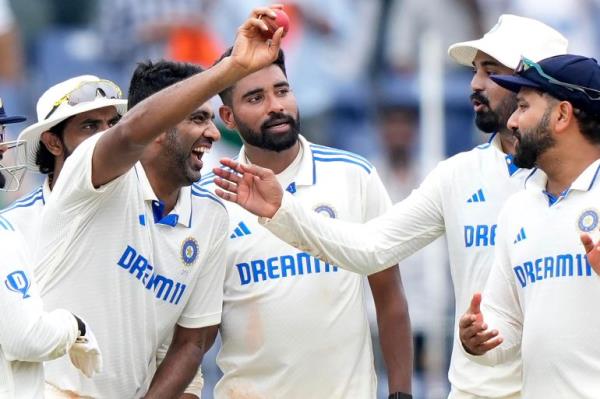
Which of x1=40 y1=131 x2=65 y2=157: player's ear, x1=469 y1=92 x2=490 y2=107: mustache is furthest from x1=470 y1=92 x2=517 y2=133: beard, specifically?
x1=40 y1=131 x2=65 y2=157: player's ear

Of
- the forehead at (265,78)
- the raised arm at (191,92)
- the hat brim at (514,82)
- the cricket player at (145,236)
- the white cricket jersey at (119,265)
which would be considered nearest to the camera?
the raised arm at (191,92)

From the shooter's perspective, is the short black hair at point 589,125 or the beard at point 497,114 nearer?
the short black hair at point 589,125

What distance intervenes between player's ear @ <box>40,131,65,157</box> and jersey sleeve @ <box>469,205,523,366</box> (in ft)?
8.31

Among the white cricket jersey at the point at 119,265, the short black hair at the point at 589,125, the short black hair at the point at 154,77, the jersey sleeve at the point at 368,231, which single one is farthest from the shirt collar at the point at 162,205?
the short black hair at the point at 589,125

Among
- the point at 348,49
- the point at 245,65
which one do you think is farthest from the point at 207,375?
the point at 245,65

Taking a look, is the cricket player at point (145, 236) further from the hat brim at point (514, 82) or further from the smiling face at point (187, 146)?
the hat brim at point (514, 82)

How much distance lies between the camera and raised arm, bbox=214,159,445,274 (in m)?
6.80

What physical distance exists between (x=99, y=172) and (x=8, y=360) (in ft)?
3.03

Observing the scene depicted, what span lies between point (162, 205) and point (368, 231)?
0.98 m

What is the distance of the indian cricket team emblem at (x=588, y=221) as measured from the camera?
6.44 m

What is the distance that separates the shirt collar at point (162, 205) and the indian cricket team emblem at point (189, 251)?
3.2 inches

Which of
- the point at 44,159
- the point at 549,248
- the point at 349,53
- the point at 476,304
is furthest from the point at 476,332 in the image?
the point at 349,53

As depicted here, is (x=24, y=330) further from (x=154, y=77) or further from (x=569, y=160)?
(x=569, y=160)

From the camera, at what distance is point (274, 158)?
7.91m
